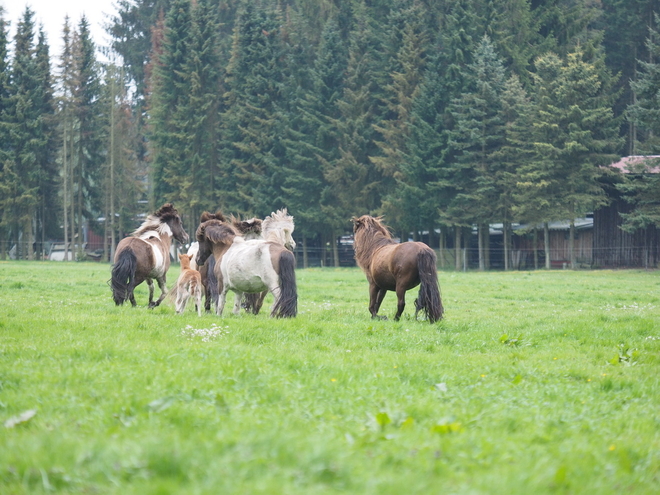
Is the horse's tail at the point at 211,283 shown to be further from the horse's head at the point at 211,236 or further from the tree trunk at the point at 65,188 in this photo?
the tree trunk at the point at 65,188

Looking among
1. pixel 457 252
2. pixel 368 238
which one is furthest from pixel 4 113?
pixel 368 238

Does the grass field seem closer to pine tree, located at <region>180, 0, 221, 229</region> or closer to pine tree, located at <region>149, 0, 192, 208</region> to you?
pine tree, located at <region>180, 0, 221, 229</region>

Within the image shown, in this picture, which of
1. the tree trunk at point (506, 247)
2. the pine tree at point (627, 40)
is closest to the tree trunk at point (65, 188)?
the tree trunk at point (506, 247)

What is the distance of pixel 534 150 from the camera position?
133ft

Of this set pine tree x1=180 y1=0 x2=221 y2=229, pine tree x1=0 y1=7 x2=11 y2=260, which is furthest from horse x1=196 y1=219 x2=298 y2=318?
pine tree x1=0 y1=7 x2=11 y2=260

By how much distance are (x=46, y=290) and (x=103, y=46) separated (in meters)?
55.6

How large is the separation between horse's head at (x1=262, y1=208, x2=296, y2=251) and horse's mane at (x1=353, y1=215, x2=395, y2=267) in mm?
1408

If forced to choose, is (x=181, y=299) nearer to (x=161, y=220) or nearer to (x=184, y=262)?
(x=184, y=262)

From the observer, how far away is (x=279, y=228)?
14852mm

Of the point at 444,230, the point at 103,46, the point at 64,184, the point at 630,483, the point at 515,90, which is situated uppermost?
the point at 103,46

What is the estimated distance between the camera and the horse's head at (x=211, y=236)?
45.8 feet

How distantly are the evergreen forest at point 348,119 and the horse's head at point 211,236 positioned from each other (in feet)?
94.5

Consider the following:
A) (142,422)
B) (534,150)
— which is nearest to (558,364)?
(142,422)

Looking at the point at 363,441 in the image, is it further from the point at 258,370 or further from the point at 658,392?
the point at 658,392
